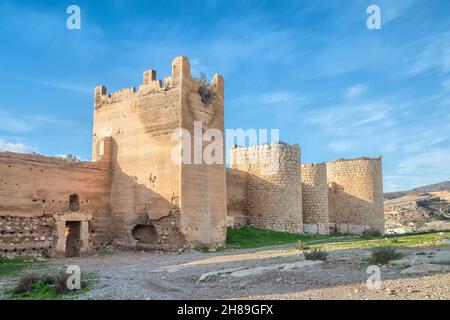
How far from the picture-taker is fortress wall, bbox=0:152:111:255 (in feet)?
46.7

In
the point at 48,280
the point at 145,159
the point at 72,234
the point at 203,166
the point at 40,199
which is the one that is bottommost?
the point at 48,280

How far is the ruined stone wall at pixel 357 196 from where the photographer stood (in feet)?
94.6

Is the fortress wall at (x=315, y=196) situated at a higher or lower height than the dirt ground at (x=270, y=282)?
higher

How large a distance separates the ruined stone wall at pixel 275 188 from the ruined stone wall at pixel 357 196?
6399 millimetres

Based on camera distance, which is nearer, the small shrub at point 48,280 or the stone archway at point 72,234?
the small shrub at point 48,280

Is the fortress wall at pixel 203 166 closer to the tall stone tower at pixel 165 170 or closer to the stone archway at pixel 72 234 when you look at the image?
the tall stone tower at pixel 165 170

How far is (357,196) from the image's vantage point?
1156 inches

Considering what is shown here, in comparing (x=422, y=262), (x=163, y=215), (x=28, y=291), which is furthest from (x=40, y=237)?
(x=422, y=262)

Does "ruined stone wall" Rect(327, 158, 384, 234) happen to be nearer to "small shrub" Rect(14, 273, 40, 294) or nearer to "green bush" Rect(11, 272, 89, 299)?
"green bush" Rect(11, 272, 89, 299)

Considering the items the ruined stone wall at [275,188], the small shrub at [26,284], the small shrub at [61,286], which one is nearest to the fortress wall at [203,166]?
the ruined stone wall at [275,188]

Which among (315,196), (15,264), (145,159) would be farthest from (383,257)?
(315,196)

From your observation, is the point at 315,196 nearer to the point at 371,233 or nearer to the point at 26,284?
the point at 371,233

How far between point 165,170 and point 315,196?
13142 mm
